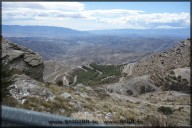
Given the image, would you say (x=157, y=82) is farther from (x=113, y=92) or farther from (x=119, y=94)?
(x=119, y=94)

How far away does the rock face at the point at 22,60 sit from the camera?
27495 mm

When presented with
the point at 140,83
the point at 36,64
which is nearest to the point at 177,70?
the point at 140,83

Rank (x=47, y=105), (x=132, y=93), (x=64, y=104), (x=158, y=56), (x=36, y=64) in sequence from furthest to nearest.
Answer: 1. (x=158, y=56)
2. (x=132, y=93)
3. (x=36, y=64)
4. (x=64, y=104)
5. (x=47, y=105)

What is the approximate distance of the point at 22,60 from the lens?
2911cm

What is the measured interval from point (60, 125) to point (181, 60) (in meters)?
95.7

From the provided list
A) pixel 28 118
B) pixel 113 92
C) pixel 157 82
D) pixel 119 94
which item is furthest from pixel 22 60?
pixel 157 82

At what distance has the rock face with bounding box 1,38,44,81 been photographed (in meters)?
27.5

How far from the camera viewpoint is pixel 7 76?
43.4 ft

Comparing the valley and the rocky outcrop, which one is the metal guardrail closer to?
the valley

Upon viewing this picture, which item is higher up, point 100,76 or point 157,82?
point 100,76

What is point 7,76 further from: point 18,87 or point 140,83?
point 140,83

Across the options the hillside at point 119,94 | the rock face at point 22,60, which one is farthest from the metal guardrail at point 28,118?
the rock face at point 22,60

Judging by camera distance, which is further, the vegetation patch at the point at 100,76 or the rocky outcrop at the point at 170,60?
the vegetation patch at the point at 100,76

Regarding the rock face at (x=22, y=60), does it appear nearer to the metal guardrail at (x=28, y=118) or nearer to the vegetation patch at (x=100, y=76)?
the metal guardrail at (x=28, y=118)
